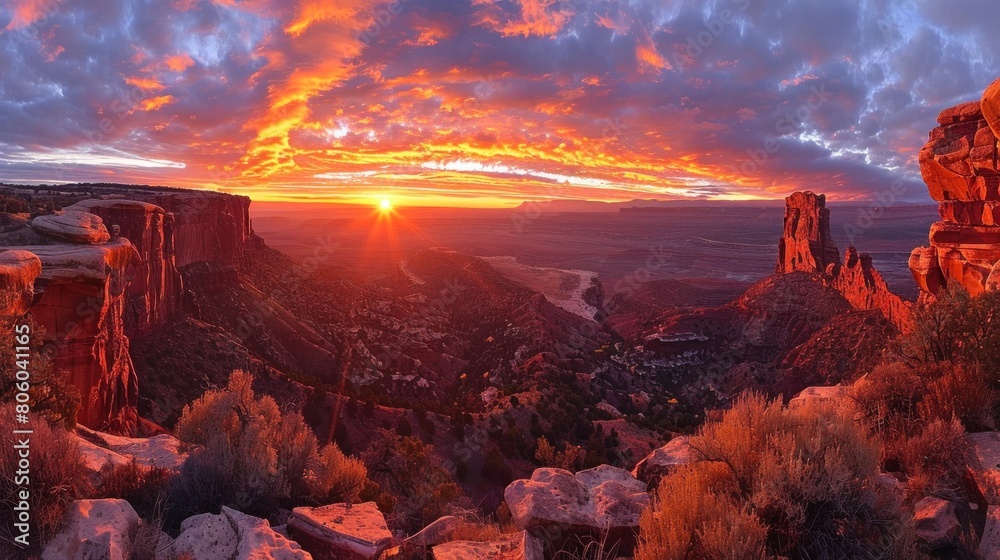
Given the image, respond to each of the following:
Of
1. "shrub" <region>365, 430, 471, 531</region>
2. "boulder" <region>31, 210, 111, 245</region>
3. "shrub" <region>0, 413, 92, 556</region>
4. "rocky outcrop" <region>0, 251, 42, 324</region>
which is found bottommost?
"shrub" <region>365, 430, 471, 531</region>

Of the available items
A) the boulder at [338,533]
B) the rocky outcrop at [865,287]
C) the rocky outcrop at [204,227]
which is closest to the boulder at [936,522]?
the boulder at [338,533]

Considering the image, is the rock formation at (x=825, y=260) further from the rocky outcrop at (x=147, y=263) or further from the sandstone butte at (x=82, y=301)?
the rocky outcrop at (x=147, y=263)

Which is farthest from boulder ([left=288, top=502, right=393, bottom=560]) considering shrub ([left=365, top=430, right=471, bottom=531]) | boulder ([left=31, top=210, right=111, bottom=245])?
boulder ([left=31, top=210, right=111, bottom=245])

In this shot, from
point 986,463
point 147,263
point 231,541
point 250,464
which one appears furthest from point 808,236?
point 231,541

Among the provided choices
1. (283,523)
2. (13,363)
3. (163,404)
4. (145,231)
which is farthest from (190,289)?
(283,523)

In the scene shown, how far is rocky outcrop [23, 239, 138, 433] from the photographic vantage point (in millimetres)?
11359

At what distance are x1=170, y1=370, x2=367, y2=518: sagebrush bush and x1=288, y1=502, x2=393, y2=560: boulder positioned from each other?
0.67 metres

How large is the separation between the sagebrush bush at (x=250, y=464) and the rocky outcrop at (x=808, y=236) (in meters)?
50.5

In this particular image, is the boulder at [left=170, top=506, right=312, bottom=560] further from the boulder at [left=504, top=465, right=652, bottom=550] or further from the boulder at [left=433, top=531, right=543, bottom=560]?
the boulder at [left=504, top=465, right=652, bottom=550]

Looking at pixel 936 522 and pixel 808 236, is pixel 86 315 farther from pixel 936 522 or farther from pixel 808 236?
pixel 808 236

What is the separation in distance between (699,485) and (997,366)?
6.41m

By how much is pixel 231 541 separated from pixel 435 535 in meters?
2.12

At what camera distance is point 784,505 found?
14.7 ft

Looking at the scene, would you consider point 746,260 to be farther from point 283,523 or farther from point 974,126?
point 283,523
